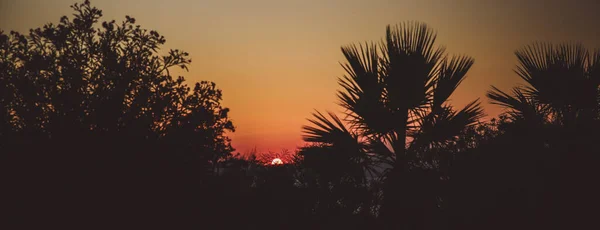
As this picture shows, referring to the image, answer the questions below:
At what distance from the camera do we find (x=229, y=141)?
751 cm

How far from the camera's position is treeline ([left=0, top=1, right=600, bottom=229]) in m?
5.25

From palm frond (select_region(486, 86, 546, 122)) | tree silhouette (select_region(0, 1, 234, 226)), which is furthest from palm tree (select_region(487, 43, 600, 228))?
tree silhouette (select_region(0, 1, 234, 226))

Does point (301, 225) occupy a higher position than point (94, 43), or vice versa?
point (94, 43)

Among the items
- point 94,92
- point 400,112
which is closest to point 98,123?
point 94,92

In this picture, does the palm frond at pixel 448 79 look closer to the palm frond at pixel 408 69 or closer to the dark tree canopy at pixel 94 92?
the palm frond at pixel 408 69

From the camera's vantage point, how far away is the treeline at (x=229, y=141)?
5246mm

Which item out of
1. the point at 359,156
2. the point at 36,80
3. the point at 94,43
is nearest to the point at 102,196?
the point at 36,80

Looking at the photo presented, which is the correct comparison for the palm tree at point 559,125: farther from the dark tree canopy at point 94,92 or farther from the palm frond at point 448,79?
the dark tree canopy at point 94,92

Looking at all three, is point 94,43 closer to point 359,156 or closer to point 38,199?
point 38,199

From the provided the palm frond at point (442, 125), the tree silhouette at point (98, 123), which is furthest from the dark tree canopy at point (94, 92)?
the palm frond at point (442, 125)

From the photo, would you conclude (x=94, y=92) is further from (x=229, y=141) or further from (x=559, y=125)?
(x=559, y=125)

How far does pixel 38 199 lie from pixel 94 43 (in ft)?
9.31

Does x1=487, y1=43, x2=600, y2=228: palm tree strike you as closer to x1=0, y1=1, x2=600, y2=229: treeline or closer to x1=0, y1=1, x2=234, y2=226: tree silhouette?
x1=0, y1=1, x2=600, y2=229: treeline

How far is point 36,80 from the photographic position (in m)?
6.12
